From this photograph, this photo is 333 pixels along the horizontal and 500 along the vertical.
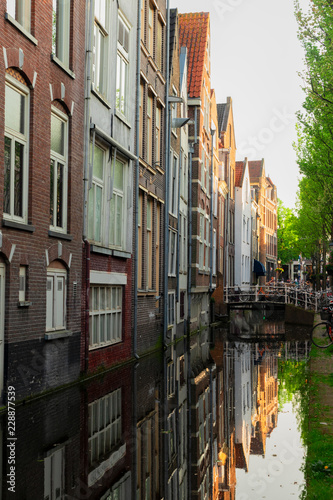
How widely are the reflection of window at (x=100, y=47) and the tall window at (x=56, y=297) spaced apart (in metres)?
4.80

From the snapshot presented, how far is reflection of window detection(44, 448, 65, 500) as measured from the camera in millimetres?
6027

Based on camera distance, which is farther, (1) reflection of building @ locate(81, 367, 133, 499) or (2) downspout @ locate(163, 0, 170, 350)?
(2) downspout @ locate(163, 0, 170, 350)

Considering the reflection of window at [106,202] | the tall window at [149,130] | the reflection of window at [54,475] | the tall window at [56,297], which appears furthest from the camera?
the tall window at [149,130]

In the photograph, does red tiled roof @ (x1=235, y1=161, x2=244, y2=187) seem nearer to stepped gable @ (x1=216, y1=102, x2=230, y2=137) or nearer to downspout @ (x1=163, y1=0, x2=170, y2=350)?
stepped gable @ (x1=216, y1=102, x2=230, y2=137)

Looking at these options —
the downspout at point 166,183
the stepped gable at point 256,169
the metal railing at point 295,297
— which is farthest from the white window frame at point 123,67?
the stepped gable at point 256,169

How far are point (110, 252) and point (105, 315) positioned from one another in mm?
1524

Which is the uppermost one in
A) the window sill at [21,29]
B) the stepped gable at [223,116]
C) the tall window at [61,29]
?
the stepped gable at [223,116]

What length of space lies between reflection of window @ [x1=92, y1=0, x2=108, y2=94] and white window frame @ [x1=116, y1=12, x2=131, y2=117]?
1.10 meters

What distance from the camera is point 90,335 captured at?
15.1 meters

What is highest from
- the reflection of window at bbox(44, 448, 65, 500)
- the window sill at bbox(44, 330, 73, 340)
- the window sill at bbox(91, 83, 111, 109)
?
the window sill at bbox(91, 83, 111, 109)

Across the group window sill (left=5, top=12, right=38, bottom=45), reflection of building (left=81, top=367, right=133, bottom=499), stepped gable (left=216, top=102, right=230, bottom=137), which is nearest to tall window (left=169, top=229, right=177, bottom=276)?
reflection of building (left=81, top=367, right=133, bottom=499)

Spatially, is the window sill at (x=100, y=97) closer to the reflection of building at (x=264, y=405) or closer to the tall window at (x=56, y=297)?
the tall window at (x=56, y=297)

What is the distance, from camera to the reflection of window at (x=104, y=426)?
782 cm

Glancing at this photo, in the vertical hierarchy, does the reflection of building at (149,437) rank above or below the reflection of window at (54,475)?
below
